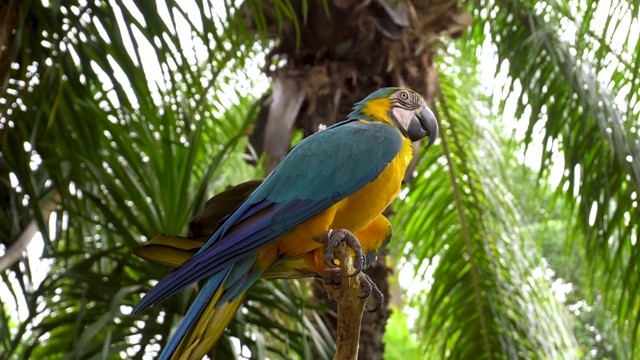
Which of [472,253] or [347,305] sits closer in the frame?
[347,305]

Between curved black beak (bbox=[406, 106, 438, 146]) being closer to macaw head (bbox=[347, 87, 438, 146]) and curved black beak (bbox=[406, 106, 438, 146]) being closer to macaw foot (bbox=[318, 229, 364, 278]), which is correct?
macaw head (bbox=[347, 87, 438, 146])

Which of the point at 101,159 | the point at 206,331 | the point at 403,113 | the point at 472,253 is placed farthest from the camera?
the point at 472,253

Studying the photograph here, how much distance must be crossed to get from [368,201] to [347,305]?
14 cm

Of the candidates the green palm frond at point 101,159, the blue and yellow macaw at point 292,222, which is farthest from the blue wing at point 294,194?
the green palm frond at point 101,159

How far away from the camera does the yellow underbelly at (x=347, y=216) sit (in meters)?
1.08

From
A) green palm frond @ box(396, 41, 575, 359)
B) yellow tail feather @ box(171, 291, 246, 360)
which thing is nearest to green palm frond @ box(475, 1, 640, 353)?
green palm frond @ box(396, 41, 575, 359)

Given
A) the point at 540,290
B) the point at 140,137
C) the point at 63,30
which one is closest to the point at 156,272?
the point at 140,137

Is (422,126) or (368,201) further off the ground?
(422,126)

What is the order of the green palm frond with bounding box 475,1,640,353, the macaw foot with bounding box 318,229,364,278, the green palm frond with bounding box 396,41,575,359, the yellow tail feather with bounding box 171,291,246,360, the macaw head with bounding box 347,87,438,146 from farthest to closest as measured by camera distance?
the green palm frond with bounding box 396,41,575,359 → the green palm frond with bounding box 475,1,640,353 → the macaw head with bounding box 347,87,438,146 → the macaw foot with bounding box 318,229,364,278 → the yellow tail feather with bounding box 171,291,246,360

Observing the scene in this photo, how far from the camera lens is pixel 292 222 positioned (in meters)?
1.04

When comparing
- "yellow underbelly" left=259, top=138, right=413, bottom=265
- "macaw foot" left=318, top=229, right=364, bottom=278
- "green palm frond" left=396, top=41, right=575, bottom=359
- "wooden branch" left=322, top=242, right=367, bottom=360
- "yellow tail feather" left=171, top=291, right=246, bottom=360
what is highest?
"green palm frond" left=396, top=41, right=575, bottom=359

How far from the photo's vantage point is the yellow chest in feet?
3.60

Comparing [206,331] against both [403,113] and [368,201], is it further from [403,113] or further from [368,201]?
[403,113]

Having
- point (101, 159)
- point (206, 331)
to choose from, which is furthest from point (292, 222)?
point (101, 159)
